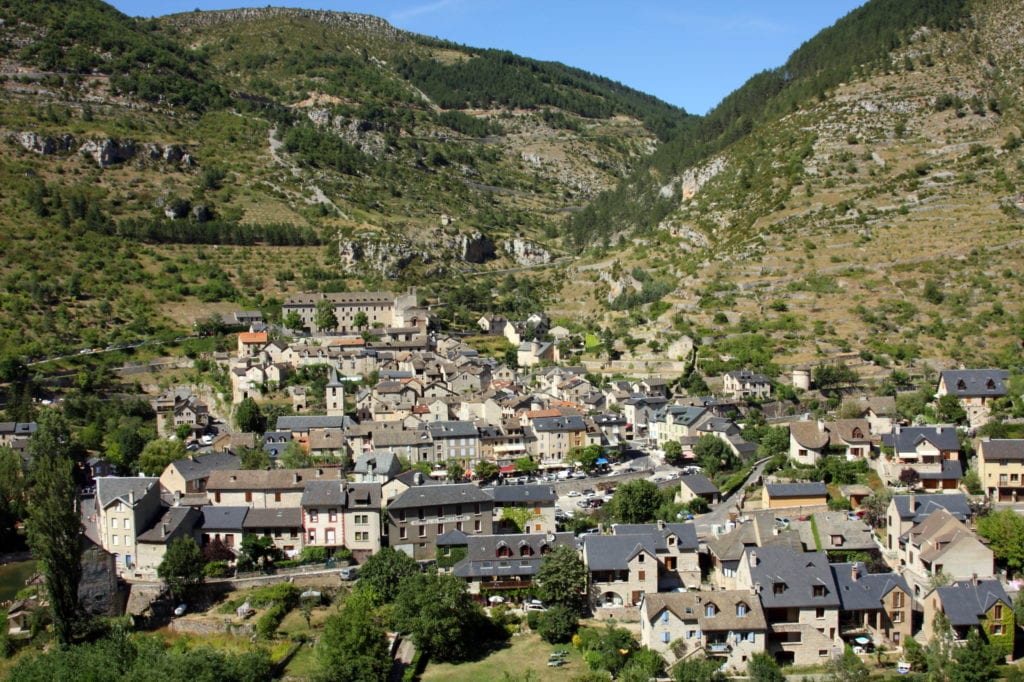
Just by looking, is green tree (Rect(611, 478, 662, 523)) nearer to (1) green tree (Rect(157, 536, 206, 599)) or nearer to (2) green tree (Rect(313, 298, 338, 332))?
(1) green tree (Rect(157, 536, 206, 599))

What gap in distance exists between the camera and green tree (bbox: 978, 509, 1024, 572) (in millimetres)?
36956

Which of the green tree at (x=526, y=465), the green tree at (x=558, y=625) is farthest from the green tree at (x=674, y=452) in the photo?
the green tree at (x=558, y=625)

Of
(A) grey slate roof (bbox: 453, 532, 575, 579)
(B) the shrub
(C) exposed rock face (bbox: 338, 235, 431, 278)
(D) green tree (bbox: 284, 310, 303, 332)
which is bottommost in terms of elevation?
(B) the shrub

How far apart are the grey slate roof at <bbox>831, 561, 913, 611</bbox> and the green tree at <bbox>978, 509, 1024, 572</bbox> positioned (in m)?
4.45

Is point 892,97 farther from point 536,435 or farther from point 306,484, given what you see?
point 306,484

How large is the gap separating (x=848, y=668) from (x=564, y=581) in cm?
1100

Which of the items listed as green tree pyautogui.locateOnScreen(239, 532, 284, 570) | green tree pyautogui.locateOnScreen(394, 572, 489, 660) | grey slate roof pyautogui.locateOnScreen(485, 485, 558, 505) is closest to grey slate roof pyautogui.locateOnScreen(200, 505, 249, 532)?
green tree pyautogui.locateOnScreen(239, 532, 284, 570)

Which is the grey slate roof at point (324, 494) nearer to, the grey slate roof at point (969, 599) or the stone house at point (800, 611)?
the stone house at point (800, 611)

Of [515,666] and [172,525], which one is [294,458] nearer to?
[172,525]

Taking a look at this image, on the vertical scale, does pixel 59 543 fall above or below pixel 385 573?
above

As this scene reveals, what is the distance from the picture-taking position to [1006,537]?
3741 centimetres

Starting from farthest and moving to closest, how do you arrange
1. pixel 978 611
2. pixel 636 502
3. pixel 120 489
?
pixel 636 502 → pixel 120 489 → pixel 978 611

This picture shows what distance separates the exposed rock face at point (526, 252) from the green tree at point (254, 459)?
8765cm

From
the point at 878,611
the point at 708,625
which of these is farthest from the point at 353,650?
the point at 878,611
